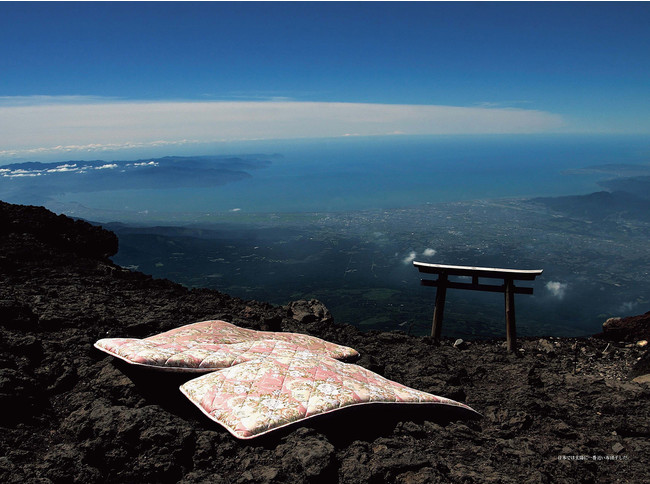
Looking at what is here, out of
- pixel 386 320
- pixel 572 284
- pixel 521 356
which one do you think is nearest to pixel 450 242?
pixel 572 284

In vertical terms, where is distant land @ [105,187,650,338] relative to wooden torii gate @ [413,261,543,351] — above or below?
below

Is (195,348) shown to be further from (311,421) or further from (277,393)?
(311,421)

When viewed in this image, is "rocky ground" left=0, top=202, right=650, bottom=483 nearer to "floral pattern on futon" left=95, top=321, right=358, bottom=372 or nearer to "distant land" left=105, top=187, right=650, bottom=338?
"floral pattern on futon" left=95, top=321, right=358, bottom=372

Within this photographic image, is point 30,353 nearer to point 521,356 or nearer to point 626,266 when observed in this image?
point 521,356

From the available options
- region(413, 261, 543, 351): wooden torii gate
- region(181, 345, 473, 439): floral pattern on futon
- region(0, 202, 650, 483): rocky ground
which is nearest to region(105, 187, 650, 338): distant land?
region(413, 261, 543, 351): wooden torii gate

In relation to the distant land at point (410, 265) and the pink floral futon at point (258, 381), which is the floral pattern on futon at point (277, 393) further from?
the distant land at point (410, 265)

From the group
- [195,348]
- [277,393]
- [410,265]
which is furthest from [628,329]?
[410,265]
